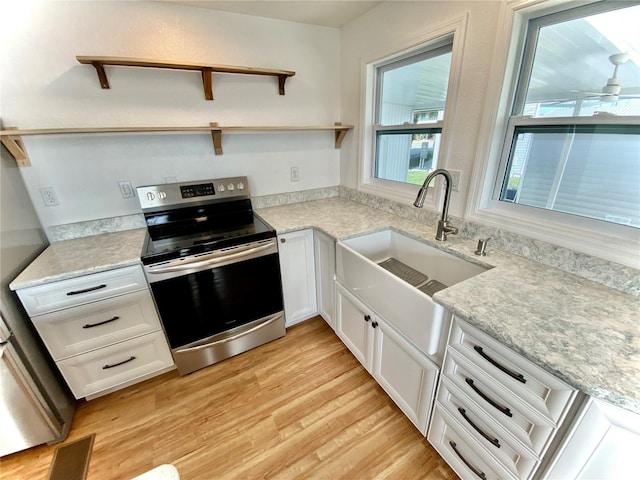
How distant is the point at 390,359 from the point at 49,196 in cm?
227

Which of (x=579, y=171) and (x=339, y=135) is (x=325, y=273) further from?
(x=579, y=171)

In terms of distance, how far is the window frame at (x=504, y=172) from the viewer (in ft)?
3.43

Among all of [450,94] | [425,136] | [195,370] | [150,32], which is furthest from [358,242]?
[150,32]

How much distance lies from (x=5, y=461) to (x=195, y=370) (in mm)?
895

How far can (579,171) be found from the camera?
1163mm

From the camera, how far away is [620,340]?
78 centimetres

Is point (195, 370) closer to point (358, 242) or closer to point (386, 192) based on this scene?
point (358, 242)

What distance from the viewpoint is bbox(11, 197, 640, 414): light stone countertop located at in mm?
686

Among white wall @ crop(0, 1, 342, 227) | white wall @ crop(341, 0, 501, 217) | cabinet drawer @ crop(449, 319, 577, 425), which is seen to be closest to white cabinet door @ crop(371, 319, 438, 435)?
cabinet drawer @ crop(449, 319, 577, 425)

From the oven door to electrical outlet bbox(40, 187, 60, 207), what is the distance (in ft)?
2.82

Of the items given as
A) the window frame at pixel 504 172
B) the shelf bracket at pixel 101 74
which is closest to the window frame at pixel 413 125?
the window frame at pixel 504 172

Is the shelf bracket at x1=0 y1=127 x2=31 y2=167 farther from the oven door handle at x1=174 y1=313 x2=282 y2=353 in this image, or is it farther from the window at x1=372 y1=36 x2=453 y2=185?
the window at x1=372 y1=36 x2=453 y2=185

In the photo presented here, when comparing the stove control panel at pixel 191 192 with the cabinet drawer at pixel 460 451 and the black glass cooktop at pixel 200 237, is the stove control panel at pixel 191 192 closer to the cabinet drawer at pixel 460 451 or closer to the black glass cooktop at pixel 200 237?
the black glass cooktop at pixel 200 237

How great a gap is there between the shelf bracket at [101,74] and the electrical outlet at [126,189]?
569mm
